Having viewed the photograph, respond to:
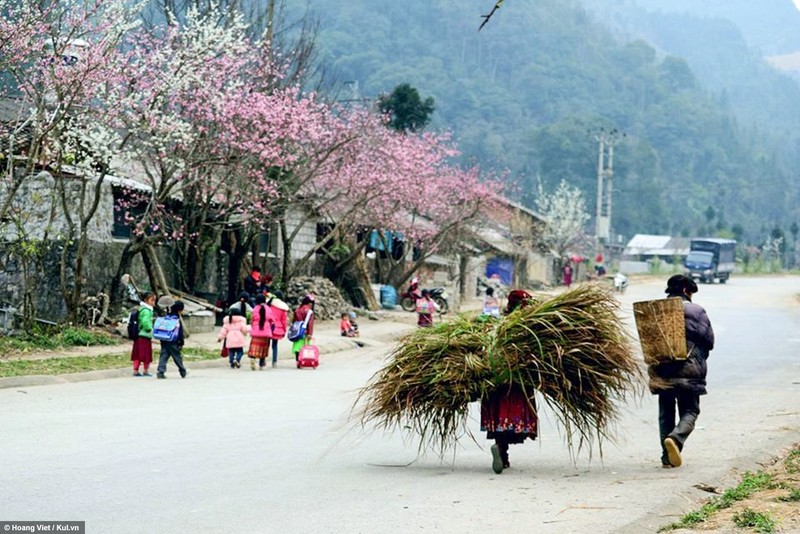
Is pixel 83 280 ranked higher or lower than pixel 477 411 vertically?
Answer: higher

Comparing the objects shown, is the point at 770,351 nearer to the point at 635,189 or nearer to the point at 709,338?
the point at 709,338

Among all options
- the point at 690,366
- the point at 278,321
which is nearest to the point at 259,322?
the point at 278,321

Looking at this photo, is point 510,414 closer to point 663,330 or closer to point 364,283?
point 663,330

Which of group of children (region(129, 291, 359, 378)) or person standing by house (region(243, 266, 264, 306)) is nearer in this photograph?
group of children (region(129, 291, 359, 378))

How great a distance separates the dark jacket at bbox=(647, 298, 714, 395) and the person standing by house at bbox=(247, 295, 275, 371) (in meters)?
11.5

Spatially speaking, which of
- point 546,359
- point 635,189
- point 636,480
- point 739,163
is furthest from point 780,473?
point 739,163

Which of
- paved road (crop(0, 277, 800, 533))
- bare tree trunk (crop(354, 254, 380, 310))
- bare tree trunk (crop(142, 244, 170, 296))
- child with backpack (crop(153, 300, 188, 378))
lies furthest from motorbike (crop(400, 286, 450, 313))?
paved road (crop(0, 277, 800, 533))

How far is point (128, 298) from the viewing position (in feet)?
87.5

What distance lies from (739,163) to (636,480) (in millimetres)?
159350

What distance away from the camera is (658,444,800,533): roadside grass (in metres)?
→ 7.11

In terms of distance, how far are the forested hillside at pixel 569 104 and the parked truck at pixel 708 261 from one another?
40.6 meters

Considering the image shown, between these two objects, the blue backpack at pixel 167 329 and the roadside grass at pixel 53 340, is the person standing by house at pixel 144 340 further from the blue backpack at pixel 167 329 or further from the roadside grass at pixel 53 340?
the roadside grass at pixel 53 340

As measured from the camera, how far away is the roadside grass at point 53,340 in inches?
802

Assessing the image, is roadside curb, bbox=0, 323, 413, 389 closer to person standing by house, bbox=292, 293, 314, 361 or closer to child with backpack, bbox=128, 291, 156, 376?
child with backpack, bbox=128, 291, 156, 376
